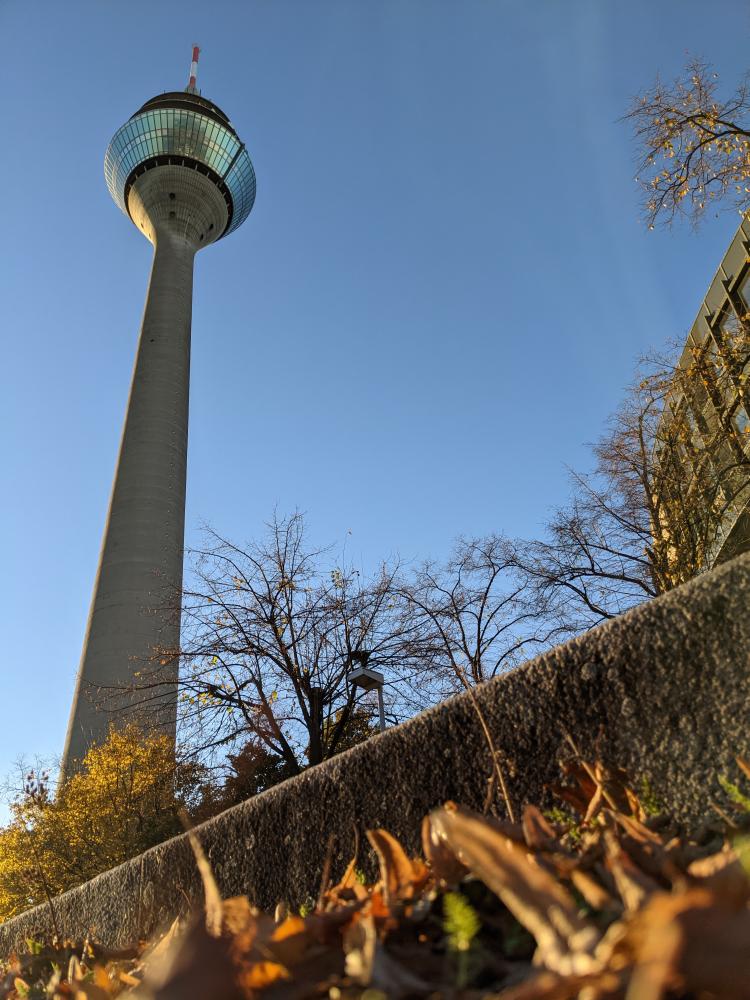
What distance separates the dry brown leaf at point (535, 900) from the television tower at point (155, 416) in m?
17.5

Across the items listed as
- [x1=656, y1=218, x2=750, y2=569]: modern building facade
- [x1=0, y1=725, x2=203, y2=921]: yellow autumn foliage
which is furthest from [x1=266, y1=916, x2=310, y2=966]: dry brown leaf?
[x1=0, y1=725, x2=203, y2=921]: yellow autumn foliage


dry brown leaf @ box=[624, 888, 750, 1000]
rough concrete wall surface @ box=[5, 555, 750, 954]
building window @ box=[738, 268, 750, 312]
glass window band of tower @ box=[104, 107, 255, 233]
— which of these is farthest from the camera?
glass window band of tower @ box=[104, 107, 255, 233]

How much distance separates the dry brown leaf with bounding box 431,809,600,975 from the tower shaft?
1063 inches

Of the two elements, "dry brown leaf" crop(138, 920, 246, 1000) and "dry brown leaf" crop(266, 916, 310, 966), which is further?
"dry brown leaf" crop(266, 916, 310, 966)

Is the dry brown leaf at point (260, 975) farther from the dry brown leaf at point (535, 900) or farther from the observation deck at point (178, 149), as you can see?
the observation deck at point (178, 149)

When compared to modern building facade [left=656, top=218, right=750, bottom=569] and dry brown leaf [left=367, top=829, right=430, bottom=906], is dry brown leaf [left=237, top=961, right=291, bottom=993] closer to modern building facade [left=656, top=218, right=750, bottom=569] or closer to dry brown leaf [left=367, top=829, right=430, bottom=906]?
dry brown leaf [left=367, top=829, right=430, bottom=906]

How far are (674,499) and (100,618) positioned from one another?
2747 cm

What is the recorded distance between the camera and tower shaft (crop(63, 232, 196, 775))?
105 feet

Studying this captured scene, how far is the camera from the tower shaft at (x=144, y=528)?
32156mm

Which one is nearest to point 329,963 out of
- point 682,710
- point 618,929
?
point 618,929

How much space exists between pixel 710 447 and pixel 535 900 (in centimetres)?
1329

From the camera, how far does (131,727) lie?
26766 mm

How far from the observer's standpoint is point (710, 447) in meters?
12.8

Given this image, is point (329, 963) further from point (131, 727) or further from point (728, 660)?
point (131, 727)
